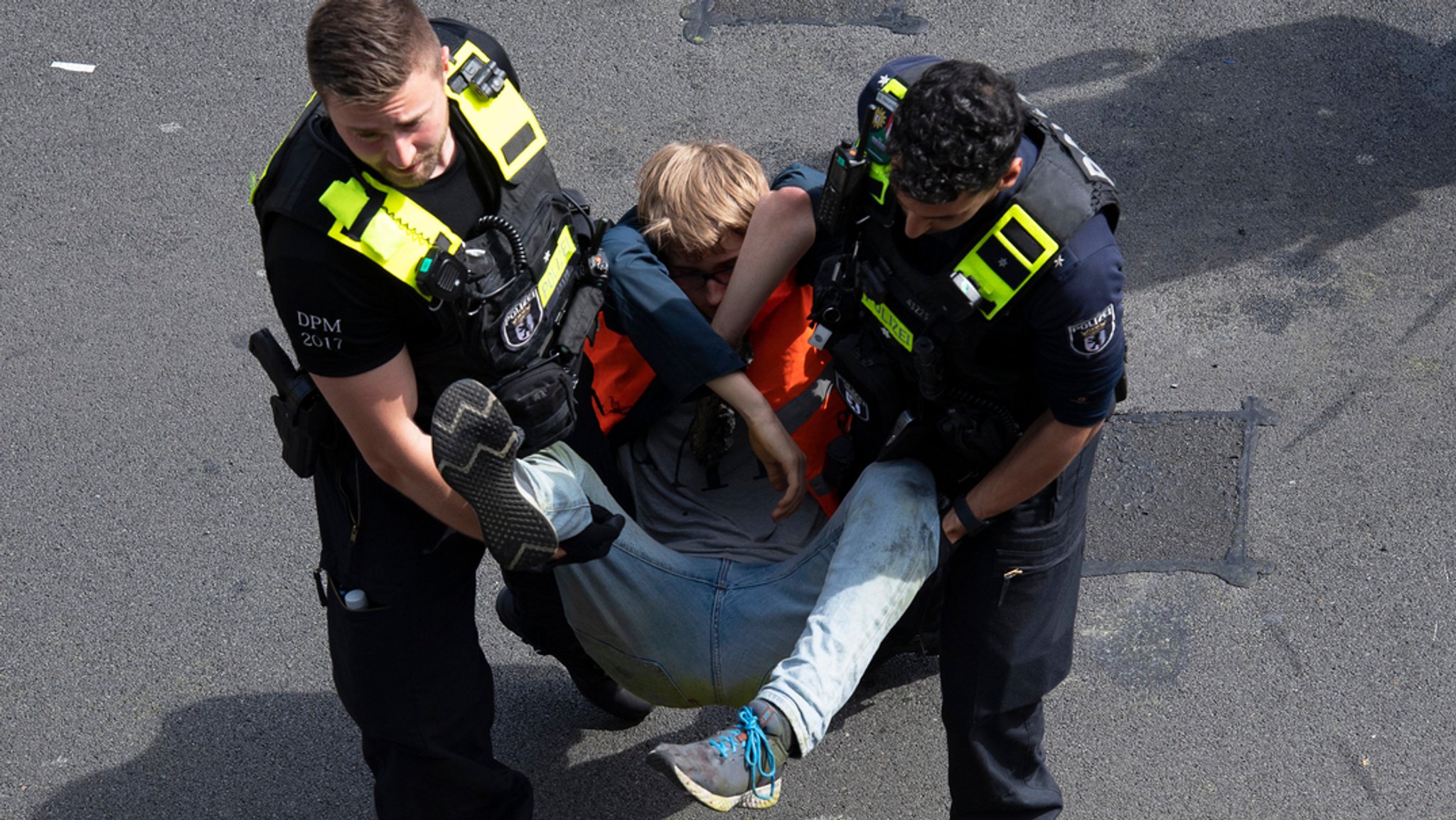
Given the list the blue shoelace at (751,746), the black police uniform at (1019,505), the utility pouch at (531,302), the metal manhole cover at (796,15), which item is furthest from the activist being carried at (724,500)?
the metal manhole cover at (796,15)

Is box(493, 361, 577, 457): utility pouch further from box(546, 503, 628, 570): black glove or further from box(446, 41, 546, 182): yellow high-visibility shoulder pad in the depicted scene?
box(446, 41, 546, 182): yellow high-visibility shoulder pad

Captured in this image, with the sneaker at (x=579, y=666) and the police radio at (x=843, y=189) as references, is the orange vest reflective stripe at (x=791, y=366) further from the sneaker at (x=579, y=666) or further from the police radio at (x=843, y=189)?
the sneaker at (x=579, y=666)

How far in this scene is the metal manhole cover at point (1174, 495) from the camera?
3869 mm

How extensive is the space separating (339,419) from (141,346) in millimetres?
2398

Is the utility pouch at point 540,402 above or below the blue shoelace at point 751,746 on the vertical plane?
above

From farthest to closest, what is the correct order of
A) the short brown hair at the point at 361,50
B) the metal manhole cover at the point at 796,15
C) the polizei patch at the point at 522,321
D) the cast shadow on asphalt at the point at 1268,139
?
1. the metal manhole cover at the point at 796,15
2. the cast shadow on asphalt at the point at 1268,139
3. the polizei patch at the point at 522,321
4. the short brown hair at the point at 361,50

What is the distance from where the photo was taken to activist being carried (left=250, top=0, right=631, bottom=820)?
2.32 metres

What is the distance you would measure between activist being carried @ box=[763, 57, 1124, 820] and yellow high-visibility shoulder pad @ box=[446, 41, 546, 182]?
Result: 0.67 meters

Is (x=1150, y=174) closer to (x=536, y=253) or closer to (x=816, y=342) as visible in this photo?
(x=816, y=342)

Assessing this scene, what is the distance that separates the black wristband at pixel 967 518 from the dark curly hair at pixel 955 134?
745 mm

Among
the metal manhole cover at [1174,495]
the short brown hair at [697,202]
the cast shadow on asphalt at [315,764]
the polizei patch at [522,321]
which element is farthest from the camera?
the metal manhole cover at [1174,495]

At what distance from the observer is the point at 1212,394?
4.28 metres

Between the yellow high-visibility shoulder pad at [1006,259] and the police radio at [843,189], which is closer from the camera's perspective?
the yellow high-visibility shoulder pad at [1006,259]

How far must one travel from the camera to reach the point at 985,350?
259 centimetres
